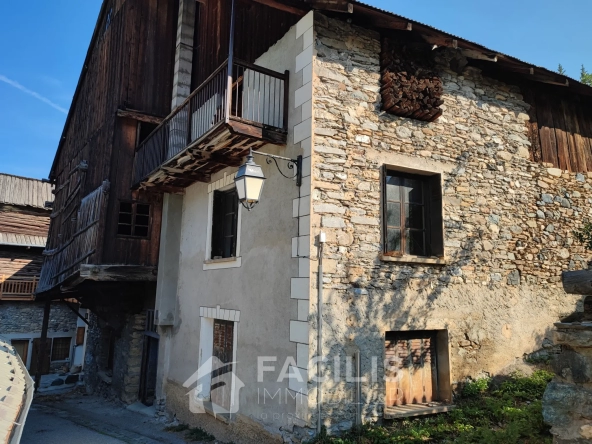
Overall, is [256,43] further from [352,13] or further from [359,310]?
[359,310]

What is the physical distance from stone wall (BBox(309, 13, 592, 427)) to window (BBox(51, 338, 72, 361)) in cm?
2028

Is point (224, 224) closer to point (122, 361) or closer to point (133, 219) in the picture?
point (133, 219)

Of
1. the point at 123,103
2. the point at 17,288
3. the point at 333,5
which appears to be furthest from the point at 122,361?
the point at 17,288

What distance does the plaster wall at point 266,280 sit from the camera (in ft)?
20.1

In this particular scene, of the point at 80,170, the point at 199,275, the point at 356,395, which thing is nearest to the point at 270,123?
the point at 199,275

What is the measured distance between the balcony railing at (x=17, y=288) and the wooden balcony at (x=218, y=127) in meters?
14.9

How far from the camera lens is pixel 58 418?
1029 centimetres

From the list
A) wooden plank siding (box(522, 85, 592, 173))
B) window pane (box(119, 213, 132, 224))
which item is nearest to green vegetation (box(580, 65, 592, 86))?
wooden plank siding (box(522, 85, 592, 173))

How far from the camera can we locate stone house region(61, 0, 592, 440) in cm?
602

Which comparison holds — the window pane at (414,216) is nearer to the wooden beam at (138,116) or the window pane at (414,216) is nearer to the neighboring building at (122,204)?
the neighboring building at (122,204)

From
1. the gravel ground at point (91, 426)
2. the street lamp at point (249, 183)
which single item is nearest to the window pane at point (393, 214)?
the street lamp at point (249, 183)

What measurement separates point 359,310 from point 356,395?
43.7 inches

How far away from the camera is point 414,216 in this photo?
7.08 metres

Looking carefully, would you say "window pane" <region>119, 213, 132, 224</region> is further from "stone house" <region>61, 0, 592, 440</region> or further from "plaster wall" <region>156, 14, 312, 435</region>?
"plaster wall" <region>156, 14, 312, 435</region>
